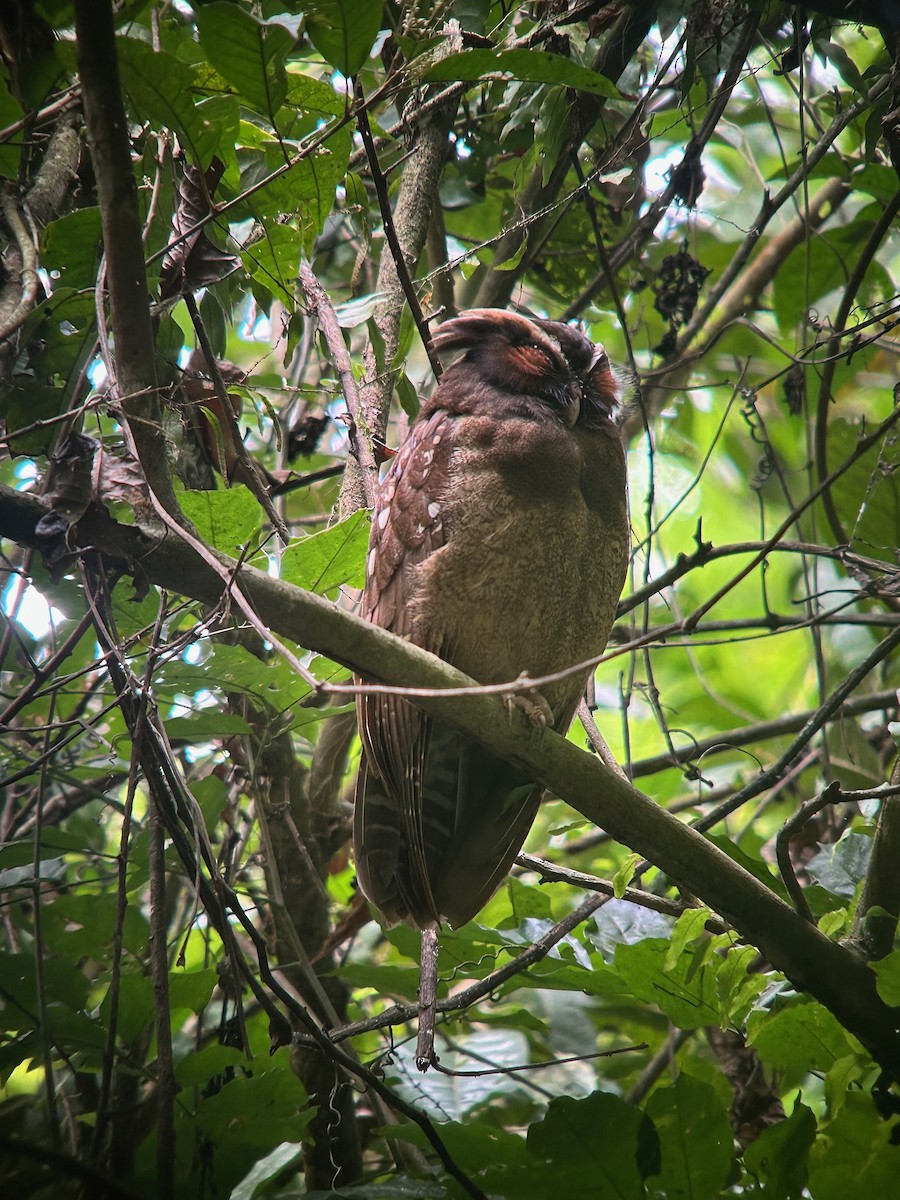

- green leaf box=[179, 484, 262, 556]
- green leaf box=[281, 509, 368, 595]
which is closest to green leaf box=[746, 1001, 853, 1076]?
green leaf box=[281, 509, 368, 595]

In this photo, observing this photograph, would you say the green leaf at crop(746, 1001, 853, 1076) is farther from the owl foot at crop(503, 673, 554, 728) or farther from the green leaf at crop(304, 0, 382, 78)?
the green leaf at crop(304, 0, 382, 78)

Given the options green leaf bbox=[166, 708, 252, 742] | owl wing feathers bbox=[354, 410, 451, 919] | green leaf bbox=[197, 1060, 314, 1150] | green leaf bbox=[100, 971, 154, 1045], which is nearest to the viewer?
green leaf bbox=[197, 1060, 314, 1150]

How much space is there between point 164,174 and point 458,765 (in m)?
1.79

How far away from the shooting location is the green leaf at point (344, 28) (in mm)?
1844

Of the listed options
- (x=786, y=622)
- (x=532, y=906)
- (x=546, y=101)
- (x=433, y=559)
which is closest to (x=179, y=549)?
(x=433, y=559)

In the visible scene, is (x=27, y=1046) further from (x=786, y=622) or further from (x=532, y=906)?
(x=786, y=622)

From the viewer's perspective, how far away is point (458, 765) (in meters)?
2.90

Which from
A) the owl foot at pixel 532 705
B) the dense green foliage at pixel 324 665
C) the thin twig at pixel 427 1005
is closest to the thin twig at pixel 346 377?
the dense green foliage at pixel 324 665

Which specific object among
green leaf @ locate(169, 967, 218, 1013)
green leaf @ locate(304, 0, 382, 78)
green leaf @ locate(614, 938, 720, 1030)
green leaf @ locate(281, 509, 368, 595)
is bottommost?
green leaf @ locate(614, 938, 720, 1030)

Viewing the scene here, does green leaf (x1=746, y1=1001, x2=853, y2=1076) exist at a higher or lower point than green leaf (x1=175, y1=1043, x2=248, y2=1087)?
lower

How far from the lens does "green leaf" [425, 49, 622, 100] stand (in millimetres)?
2051

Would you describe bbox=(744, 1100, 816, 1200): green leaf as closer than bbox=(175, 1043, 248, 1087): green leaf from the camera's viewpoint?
Yes

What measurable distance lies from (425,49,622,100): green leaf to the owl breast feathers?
850 mm

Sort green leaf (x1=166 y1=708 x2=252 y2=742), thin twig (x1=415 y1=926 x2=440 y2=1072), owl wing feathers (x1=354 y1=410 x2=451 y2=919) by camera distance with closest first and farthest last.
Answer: thin twig (x1=415 y1=926 x2=440 y2=1072), green leaf (x1=166 y1=708 x2=252 y2=742), owl wing feathers (x1=354 y1=410 x2=451 y2=919)
